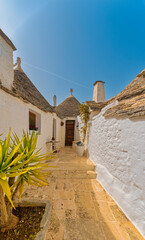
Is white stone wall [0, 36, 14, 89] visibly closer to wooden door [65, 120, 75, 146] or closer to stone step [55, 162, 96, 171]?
stone step [55, 162, 96, 171]

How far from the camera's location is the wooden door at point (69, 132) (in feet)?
30.7

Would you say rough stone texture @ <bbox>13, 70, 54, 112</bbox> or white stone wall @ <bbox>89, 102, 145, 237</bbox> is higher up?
rough stone texture @ <bbox>13, 70, 54, 112</bbox>

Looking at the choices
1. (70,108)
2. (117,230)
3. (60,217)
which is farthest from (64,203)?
(70,108)

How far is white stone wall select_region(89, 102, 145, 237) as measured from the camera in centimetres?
197

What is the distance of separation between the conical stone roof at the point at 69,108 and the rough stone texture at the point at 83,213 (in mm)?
6468

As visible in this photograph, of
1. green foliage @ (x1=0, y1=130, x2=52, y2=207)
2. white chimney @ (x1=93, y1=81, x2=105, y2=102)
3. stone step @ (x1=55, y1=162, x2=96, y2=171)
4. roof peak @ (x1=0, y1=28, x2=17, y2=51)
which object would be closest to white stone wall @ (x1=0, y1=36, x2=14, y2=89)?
roof peak @ (x1=0, y1=28, x2=17, y2=51)

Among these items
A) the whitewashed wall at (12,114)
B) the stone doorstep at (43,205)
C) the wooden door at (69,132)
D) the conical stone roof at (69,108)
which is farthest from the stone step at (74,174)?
the conical stone roof at (69,108)

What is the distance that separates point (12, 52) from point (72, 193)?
4.72m

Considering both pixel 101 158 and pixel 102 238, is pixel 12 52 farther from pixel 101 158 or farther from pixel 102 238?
pixel 102 238

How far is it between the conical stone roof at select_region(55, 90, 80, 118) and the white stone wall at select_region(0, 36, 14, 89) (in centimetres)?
622

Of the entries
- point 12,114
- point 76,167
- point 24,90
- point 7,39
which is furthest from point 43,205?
→ point 7,39

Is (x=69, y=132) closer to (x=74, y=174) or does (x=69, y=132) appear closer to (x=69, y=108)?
(x=69, y=108)

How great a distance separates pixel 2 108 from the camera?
236 centimetres

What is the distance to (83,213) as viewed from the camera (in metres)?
2.24
